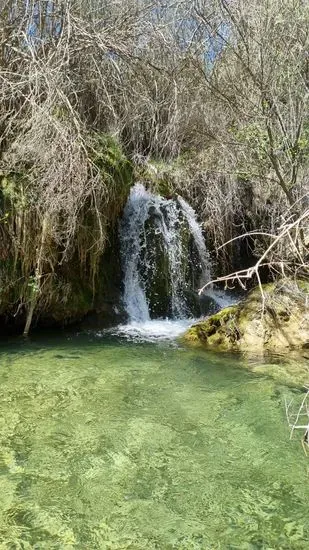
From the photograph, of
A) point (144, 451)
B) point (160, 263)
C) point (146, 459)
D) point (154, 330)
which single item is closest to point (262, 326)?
point (154, 330)

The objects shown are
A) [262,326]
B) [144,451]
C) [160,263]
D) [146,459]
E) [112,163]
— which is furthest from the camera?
[160,263]

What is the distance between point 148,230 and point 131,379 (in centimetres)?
390

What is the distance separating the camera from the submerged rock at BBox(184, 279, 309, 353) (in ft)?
23.2

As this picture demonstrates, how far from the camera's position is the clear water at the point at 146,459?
3010 mm

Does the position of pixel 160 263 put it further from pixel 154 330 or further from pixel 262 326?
pixel 262 326

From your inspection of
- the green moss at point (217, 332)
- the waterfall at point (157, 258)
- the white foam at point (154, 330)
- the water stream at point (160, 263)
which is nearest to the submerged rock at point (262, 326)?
the green moss at point (217, 332)

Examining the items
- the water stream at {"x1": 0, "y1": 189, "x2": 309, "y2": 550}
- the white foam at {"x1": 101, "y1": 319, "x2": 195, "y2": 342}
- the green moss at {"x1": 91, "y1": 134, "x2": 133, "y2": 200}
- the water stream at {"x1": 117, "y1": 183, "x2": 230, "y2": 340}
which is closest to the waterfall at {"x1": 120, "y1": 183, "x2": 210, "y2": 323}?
the water stream at {"x1": 117, "y1": 183, "x2": 230, "y2": 340}

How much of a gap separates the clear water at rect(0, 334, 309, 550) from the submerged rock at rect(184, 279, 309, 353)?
1.19m

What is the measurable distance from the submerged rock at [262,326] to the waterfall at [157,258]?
1.39 metres

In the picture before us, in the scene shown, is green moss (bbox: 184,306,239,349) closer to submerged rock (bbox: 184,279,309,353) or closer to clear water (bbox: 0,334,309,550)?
submerged rock (bbox: 184,279,309,353)

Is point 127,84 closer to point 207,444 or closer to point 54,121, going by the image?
point 54,121

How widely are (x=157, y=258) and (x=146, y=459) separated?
5.34 m

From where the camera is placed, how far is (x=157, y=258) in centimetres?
894

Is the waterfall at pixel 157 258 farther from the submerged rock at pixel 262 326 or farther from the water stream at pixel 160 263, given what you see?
the submerged rock at pixel 262 326
